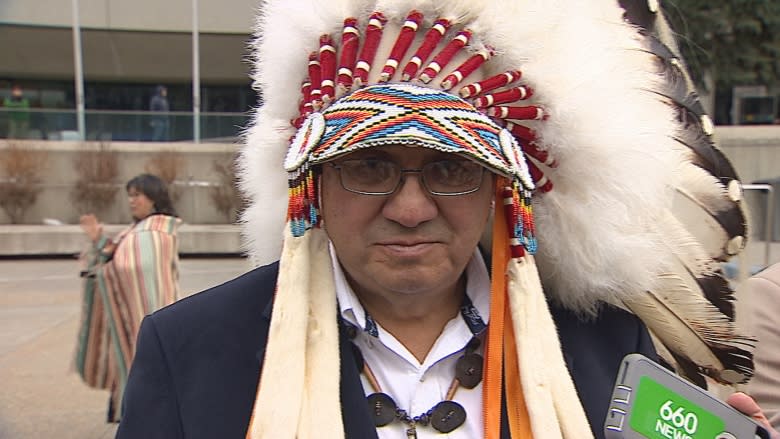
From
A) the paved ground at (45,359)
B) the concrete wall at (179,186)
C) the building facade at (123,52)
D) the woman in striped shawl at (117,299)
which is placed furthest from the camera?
the building facade at (123,52)

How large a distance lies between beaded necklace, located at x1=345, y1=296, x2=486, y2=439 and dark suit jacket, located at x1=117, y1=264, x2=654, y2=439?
0.04 metres

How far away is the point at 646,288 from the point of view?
1.57m

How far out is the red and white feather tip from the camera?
1352 millimetres

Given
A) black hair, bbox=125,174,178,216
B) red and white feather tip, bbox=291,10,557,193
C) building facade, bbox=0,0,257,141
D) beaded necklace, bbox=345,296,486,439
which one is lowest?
beaded necklace, bbox=345,296,486,439

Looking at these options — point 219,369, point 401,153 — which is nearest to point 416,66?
point 401,153

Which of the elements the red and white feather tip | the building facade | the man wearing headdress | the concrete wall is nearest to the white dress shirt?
the man wearing headdress

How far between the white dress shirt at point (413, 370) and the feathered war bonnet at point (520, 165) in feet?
0.14

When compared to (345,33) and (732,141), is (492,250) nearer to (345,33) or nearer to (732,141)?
(345,33)

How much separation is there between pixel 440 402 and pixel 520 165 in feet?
1.63

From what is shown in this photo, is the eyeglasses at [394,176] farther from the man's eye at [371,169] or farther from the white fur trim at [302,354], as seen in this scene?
the white fur trim at [302,354]

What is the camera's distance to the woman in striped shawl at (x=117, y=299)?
4254 mm

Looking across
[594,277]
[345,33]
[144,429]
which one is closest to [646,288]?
[594,277]

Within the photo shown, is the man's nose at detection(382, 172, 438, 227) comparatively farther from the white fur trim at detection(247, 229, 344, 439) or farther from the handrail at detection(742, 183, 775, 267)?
the handrail at detection(742, 183, 775, 267)

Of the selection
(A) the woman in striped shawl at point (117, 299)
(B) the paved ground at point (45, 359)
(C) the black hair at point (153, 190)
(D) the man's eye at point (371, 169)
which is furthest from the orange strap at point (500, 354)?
(C) the black hair at point (153, 190)
